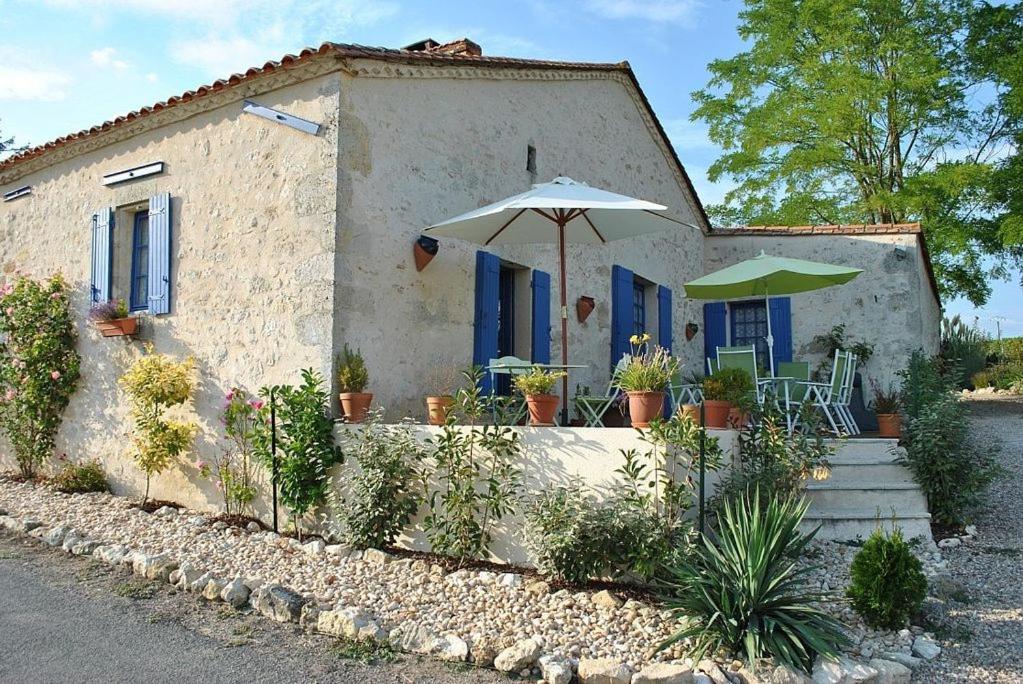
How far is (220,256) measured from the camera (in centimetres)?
742

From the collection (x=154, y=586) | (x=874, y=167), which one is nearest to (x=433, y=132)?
(x=154, y=586)

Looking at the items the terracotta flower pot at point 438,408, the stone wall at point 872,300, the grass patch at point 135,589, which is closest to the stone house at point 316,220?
the terracotta flower pot at point 438,408

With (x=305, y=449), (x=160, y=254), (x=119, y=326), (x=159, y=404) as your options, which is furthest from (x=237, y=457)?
(x=160, y=254)

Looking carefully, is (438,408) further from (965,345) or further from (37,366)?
(965,345)

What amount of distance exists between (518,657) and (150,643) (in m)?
2.04

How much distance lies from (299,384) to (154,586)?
6.36 ft

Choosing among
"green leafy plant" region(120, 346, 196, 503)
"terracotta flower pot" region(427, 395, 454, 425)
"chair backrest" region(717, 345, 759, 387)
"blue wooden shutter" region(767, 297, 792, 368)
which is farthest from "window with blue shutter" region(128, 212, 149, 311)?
"blue wooden shutter" region(767, 297, 792, 368)

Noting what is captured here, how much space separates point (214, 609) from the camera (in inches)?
195

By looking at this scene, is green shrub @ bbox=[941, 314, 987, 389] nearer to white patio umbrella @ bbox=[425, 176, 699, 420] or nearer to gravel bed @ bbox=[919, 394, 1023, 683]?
gravel bed @ bbox=[919, 394, 1023, 683]

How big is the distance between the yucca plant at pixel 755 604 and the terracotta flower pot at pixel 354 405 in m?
2.90

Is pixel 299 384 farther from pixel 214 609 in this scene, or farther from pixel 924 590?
pixel 924 590

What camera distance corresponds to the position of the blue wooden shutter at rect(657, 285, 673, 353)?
37.0 ft

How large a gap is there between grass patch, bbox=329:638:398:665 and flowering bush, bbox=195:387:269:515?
2809 millimetres

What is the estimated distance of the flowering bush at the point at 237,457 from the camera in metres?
6.88
